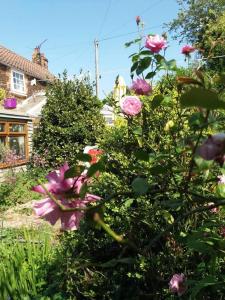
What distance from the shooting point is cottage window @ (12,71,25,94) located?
2314cm

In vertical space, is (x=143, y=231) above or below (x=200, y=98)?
below

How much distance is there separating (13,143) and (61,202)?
13225mm

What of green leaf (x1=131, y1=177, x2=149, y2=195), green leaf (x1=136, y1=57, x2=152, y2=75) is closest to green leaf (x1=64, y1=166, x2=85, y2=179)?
green leaf (x1=131, y1=177, x2=149, y2=195)

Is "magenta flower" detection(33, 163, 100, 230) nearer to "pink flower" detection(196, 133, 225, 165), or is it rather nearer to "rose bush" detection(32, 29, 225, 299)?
"pink flower" detection(196, 133, 225, 165)

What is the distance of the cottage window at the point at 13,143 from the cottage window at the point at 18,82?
9104mm

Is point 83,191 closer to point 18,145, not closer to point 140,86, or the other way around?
point 140,86

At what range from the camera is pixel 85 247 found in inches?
117

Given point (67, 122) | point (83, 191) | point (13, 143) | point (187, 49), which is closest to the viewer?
point (83, 191)

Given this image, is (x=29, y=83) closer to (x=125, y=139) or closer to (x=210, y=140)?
(x=125, y=139)

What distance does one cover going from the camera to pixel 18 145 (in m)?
14.1

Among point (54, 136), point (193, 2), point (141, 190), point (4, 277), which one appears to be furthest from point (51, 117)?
point (193, 2)

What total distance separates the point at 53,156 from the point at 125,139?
9.90 metres

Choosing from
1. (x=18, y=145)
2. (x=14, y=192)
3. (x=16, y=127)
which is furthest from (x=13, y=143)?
(x=14, y=192)

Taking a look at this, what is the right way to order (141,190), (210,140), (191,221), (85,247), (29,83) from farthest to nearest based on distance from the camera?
(29,83)
(85,247)
(191,221)
(141,190)
(210,140)
